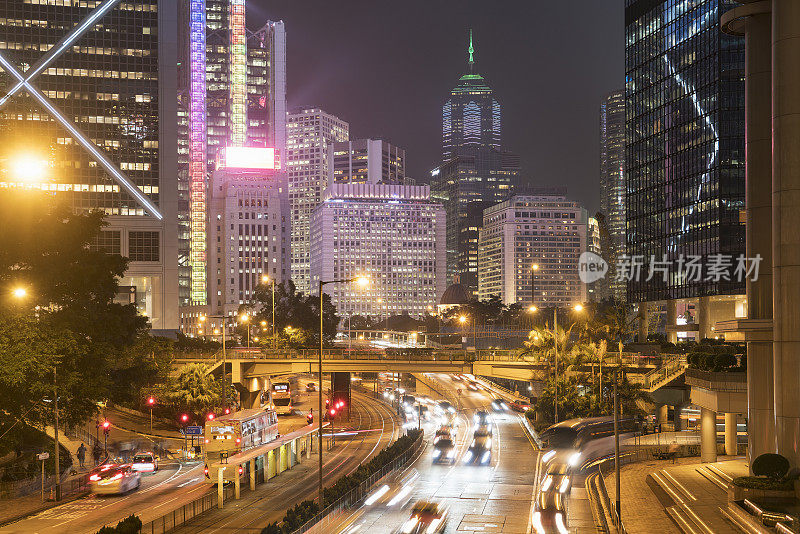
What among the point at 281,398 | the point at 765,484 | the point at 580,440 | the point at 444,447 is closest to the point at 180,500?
the point at 444,447

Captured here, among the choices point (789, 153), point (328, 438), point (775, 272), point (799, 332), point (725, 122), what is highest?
point (725, 122)

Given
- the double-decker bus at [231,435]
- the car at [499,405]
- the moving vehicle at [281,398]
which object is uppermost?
the double-decker bus at [231,435]

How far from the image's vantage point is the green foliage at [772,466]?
40250 mm

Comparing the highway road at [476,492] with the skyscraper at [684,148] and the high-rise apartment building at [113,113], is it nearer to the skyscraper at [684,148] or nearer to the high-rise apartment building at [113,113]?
the skyscraper at [684,148]

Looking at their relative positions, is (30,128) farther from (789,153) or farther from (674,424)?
(789,153)

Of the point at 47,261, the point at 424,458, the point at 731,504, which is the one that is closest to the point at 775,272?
the point at 731,504

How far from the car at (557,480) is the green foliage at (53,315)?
29.4m

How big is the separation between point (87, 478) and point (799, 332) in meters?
44.9

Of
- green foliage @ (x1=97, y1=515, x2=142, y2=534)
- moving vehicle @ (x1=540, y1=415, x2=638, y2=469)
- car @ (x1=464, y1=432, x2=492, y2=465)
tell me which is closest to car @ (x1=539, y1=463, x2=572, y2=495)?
moving vehicle @ (x1=540, y1=415, x2=638, y2=469)

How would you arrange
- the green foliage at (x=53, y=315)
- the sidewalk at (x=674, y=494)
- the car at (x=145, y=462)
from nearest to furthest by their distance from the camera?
1. the sidewalk at (x=674, y=494)
2. the green foliage at (x=53, y=315)
3. the car at (x=145, y=462)

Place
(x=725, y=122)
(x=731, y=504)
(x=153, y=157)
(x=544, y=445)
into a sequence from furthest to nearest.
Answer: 1. (x=153, y=157)
2. (x=725, y=122)
3. (x=544, y=445)
4. (x=731, y=504)

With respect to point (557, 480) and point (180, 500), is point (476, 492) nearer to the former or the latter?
point (557, 480)

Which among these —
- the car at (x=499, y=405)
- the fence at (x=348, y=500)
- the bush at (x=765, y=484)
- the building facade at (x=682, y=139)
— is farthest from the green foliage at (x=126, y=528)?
the building facade at (x=682, y=139)

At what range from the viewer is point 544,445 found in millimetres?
73812
